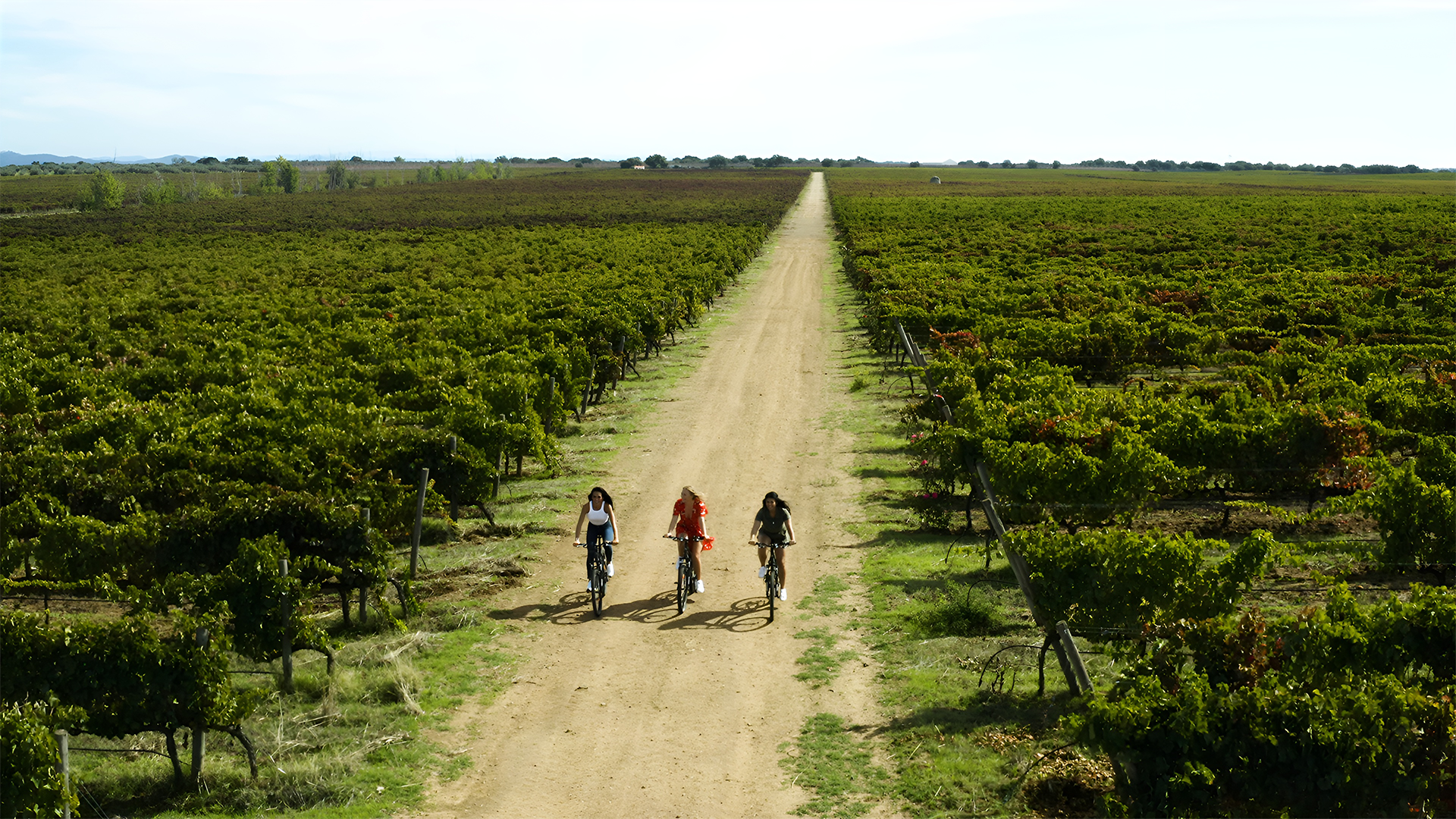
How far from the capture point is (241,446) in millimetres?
18078

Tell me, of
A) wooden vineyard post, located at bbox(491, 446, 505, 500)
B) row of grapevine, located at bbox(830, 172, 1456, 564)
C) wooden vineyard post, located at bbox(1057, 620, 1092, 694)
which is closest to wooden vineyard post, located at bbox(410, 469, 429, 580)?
wooden vineyard post, located at bbox(491, 446, 505, 500)

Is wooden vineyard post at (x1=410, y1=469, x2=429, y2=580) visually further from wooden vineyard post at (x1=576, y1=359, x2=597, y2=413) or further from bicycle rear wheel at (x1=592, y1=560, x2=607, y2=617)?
wooden vineyard post at (x1=576, y1=359, x2=597, y2=413)

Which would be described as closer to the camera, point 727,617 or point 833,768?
point 833,768

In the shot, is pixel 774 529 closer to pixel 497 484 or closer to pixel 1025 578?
pixel 1025 578

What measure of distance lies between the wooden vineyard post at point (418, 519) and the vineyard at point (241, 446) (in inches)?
2.4

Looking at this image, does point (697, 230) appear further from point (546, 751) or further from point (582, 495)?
point (546, 751)

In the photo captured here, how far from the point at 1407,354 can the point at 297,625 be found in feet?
90.2

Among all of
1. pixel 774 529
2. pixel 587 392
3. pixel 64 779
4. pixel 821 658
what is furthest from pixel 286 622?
pixel 587 392

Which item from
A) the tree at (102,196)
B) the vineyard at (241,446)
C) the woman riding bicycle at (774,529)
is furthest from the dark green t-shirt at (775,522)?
the tree at (102,196)

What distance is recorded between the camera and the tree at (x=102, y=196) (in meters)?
154

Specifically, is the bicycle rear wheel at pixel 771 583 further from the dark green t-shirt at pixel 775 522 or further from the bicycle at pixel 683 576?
the bicycle at pixel 683 576

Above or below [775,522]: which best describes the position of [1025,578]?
below

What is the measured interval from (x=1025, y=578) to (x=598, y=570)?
578cm

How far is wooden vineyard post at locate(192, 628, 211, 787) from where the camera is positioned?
33.6 ft
